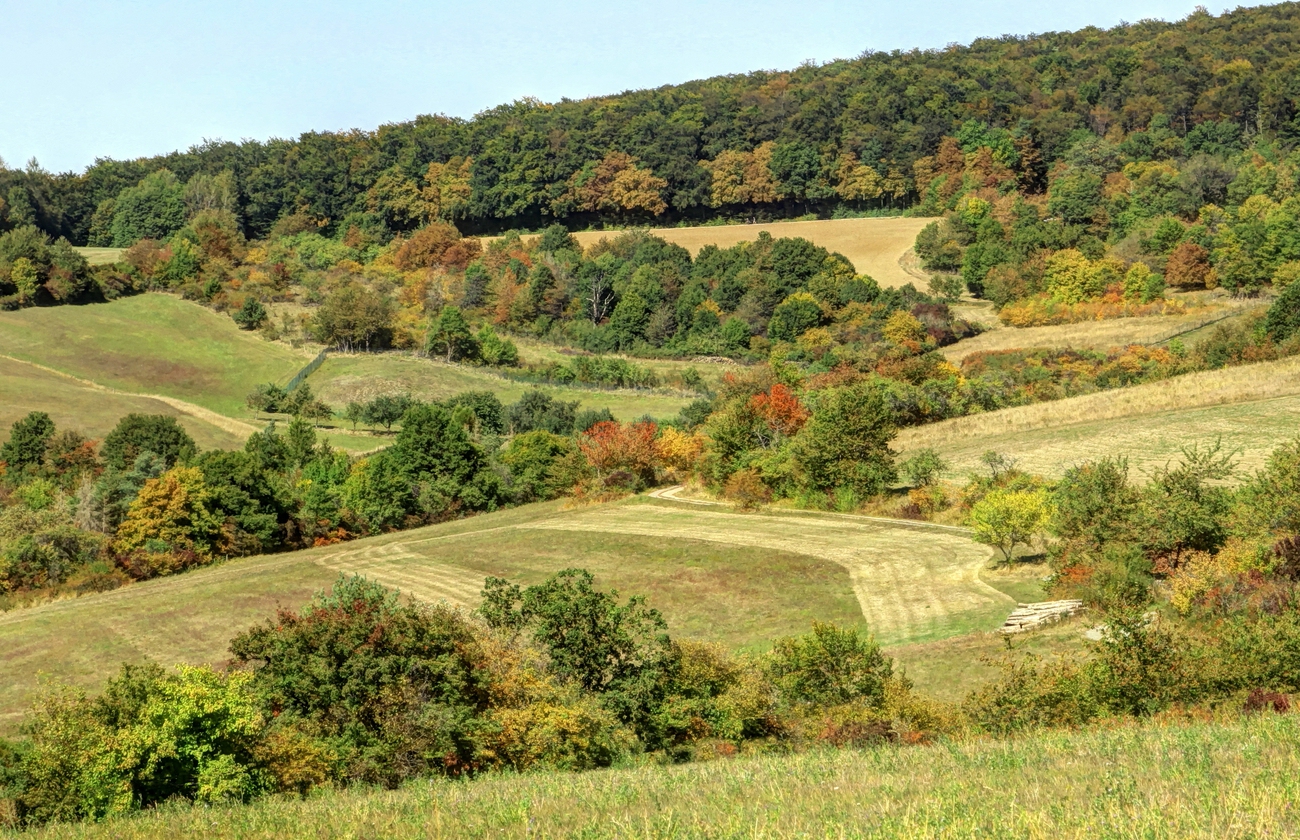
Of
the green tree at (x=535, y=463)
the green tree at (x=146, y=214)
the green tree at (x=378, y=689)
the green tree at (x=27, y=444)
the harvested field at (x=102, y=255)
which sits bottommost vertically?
the green tree at (x=535, y=463)

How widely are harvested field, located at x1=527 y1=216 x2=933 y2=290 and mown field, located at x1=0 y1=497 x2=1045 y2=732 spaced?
2995 inches

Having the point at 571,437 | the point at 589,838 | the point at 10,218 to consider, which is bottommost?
the point at 571,437

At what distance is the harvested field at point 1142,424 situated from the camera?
205ft

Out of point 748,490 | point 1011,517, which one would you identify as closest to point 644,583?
point 748,490

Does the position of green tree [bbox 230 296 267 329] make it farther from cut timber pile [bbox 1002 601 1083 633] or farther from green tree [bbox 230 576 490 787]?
green tree [bbox 230 576 490 787]

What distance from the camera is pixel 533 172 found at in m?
A: 180

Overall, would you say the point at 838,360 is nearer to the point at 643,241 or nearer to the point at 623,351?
the point at 623,351

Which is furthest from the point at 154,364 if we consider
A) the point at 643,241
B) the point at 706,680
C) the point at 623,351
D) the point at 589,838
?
the point at 589,838

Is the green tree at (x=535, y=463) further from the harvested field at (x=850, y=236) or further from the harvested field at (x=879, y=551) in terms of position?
the harvested field at (x=850, y=236)

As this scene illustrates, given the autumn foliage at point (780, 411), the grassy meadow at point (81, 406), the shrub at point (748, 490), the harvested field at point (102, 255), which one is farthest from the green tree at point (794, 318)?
the harvested field at point (102, 255)

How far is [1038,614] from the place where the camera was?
43062 mm

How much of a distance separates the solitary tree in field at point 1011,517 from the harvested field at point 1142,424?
10239 mm

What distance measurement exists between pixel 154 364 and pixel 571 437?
48537 millimetres

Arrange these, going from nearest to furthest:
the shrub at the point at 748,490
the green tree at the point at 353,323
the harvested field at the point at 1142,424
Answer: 1. the harvested field at the point at 1142,424
2. the shrub at the point at 748,490
3. the green tree at the point at 353,323
